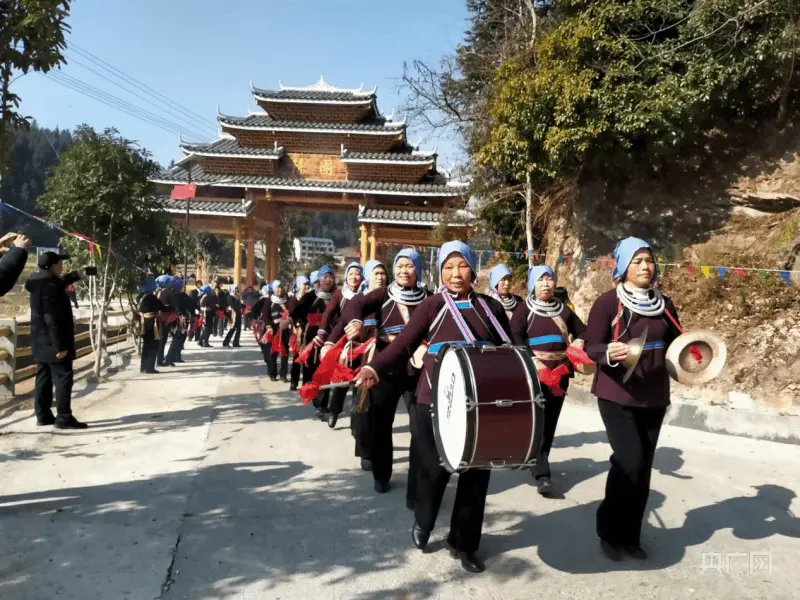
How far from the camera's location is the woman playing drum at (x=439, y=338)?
3598 mm

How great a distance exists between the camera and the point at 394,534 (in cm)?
400

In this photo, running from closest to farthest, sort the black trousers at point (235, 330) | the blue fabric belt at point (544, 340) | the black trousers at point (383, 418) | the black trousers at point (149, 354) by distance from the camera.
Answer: the black trousers at point (383, 418) < the blue fabric belt at point (544, 340) < the black trousers at point (149, 354) < the black trousers at point (235, 330)

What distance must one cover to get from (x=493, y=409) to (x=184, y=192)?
22.9 m

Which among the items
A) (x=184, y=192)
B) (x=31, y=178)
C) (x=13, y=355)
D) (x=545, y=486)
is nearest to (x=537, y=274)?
(x=545, y=486)

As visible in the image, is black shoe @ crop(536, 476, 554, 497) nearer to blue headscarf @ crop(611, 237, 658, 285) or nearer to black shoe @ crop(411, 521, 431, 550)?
black shoe @ crop(411, 521, 431, 550)

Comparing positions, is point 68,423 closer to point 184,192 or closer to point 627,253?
point 627,253

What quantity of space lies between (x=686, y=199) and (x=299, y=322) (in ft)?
27.9

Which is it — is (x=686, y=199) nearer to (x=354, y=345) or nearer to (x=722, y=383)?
(x=722, y=383)

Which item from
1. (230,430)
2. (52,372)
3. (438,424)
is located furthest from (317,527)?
(52,372)

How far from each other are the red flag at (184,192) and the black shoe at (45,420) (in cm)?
1808

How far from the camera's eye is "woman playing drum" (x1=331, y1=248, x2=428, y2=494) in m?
4.83

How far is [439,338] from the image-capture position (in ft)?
11.9

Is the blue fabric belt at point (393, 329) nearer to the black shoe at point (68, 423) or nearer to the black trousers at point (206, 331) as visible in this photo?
the black shoe at point (68, 423)

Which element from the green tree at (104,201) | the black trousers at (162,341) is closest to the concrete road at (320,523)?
the green tree at (104,201)
